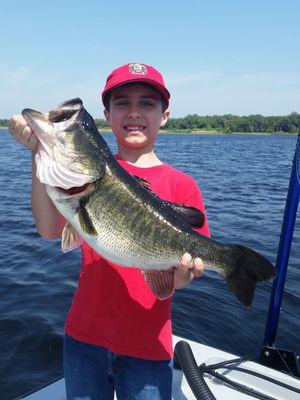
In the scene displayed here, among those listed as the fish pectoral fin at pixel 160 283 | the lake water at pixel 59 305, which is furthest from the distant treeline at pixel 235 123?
the fish pectoral fin at pixel 160 283

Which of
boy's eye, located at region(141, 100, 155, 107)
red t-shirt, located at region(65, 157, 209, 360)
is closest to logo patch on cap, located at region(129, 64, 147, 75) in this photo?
boy's eye, located at region(141, 100, 155, 107)

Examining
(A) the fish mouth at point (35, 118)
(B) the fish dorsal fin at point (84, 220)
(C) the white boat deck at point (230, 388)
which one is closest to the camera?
(A) the fish mouth at point (35, 118)

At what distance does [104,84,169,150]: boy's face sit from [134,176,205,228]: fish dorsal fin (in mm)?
452

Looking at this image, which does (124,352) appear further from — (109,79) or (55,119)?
(109,79)

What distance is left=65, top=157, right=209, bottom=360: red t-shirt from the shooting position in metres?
3.13

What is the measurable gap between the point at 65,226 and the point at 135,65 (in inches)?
58.8

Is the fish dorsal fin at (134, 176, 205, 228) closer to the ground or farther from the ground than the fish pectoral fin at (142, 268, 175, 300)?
farther from the ground

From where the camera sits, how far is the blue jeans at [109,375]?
10.1ft

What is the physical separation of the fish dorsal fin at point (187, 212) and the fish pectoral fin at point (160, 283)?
46 cm

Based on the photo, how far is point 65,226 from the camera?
313cm

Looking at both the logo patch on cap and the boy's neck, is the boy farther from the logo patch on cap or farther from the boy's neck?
the boy's neck

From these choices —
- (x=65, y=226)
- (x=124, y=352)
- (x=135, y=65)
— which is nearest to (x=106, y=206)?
(x=65, y=226)

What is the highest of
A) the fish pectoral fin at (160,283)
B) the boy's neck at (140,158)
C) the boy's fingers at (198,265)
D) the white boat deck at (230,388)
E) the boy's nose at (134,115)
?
the boy's nose at (134,115)

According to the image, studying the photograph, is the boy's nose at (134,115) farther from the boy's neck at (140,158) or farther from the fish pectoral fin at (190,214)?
the fish pectoral fin at (190,214)
